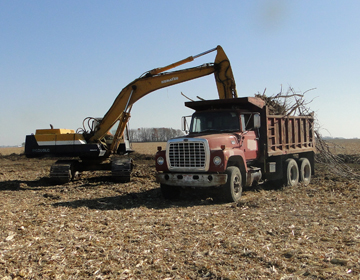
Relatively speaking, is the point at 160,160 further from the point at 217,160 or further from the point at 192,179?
the point at 217,160

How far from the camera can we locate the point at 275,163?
12820mm

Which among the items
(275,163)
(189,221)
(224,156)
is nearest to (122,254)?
(189,221)

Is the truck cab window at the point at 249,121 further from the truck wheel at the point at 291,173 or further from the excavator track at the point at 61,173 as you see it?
the excavator track at the point at 61,173

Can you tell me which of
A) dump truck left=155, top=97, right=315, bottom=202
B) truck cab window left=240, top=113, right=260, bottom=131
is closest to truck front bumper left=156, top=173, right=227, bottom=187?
dump truck left=155, top=97, right=315, bottom=202

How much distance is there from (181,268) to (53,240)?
2.60 m

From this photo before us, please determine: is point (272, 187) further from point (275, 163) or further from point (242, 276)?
point (242, 276)

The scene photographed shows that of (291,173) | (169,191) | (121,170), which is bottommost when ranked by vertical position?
(169,191)

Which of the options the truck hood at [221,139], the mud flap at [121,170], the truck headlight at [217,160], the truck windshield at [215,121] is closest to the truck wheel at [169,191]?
the truck hood at [221,139]

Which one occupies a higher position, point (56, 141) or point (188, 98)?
point (188, 98)

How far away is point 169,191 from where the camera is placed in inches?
441

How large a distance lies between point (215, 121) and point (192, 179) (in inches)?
91.2

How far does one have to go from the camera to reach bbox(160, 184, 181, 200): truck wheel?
36.5ft

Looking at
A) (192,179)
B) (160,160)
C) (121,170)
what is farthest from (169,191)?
(121,170)

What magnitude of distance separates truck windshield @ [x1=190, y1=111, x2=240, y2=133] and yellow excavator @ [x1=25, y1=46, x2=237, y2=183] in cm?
287
